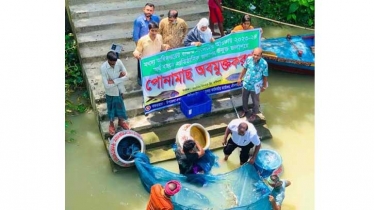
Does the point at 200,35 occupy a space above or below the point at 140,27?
below

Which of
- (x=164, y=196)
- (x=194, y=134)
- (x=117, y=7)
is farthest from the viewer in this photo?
Answer: (x=117, y=7)

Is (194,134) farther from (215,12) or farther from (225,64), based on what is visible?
(215,12)

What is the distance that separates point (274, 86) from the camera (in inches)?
385

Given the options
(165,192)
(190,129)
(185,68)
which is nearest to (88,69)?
(185,68)

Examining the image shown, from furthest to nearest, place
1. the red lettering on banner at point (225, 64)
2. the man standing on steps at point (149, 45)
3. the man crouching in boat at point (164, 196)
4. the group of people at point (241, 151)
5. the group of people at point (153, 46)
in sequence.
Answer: the red lettering on banner at point (225, 64)
the man standing on steps at point (149, 45)
the group of people at point (153, 46)
the group of people at point (241, 151)
the man crouching in boat at point (164, 196)

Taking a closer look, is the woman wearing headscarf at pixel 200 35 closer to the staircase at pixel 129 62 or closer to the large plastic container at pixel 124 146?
the staircase at pixel 129 62

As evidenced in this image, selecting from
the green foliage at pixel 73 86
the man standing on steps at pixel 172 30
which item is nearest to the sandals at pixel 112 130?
the green foliage at pixel 73 86

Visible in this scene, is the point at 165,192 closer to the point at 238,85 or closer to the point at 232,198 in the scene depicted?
the point at 232,198

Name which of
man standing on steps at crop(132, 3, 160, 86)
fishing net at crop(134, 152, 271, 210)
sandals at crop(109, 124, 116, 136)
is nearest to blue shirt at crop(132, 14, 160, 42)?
man standing on steps at crop(132, 3, 160, 86)

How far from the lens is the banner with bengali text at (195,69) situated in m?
8.01

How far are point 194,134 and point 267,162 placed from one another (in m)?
1.20

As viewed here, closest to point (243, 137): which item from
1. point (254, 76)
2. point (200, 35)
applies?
point (254, 76)

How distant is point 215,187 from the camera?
23.8 feet

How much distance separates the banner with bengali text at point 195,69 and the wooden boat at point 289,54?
4.28 feet
